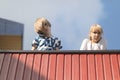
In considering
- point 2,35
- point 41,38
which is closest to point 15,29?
point 2,35

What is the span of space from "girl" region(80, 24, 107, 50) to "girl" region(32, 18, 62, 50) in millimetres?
372

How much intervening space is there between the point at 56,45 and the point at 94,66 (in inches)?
35.7

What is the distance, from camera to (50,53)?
6.14 metres

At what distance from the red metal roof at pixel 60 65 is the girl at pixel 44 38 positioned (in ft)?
1.56

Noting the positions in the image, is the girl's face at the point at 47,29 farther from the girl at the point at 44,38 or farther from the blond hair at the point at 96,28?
the blond hair at the point at 96,28

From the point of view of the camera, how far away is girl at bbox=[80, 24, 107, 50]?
259 inches

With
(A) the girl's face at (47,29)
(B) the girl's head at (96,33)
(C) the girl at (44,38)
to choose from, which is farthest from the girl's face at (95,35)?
(A) the girl's face at (47,29)

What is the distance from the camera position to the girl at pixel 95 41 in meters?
6.59

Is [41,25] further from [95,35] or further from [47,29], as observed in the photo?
[95,35]

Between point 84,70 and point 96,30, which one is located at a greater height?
point 96,30

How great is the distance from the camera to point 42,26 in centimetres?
668

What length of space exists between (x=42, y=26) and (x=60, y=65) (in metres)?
0.91

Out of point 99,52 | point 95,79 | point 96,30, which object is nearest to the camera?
point 95,79

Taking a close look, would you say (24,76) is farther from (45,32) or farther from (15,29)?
(15,29)
